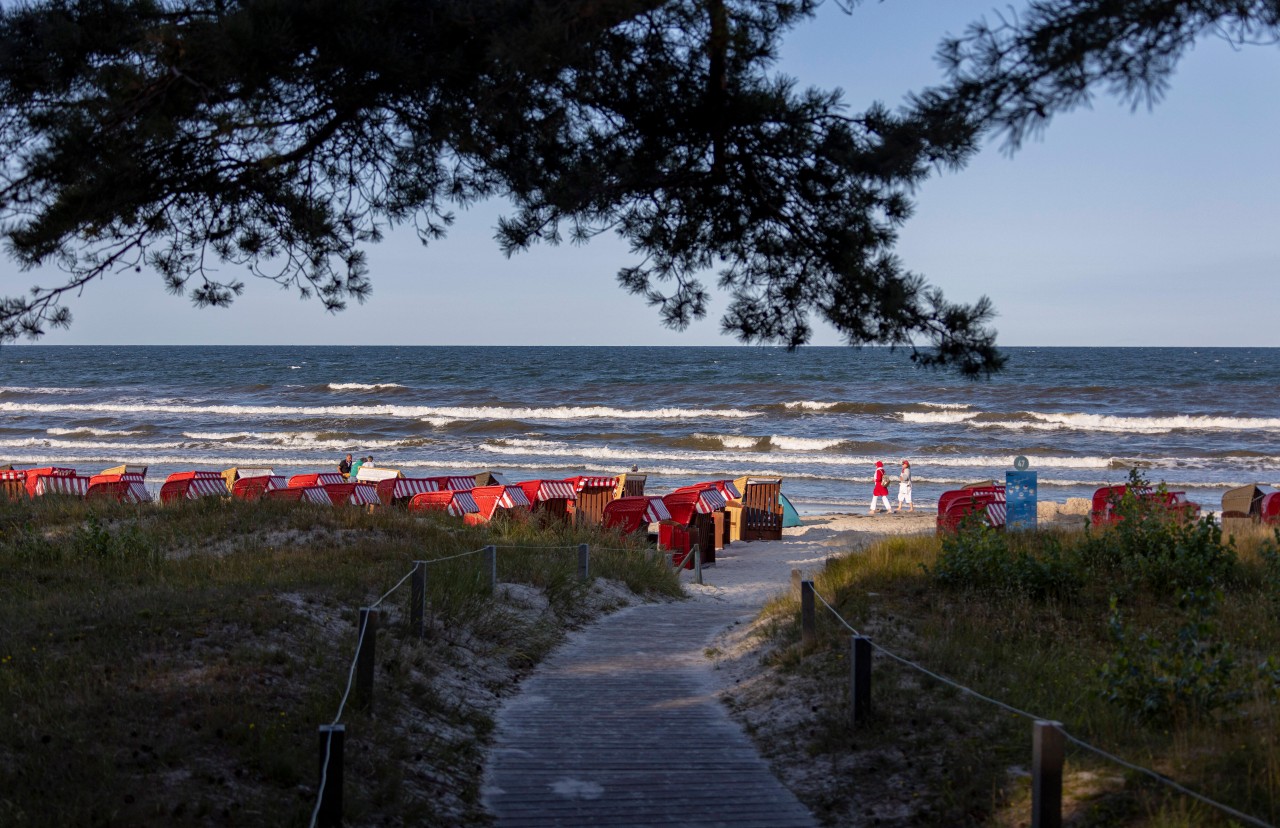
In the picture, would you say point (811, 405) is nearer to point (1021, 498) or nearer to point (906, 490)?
point (906, 490)

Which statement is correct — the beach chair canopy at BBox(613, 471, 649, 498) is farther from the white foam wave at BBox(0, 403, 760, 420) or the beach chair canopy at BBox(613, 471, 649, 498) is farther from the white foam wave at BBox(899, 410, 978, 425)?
the white foam wave at BBox(899, 410, 978, 425)

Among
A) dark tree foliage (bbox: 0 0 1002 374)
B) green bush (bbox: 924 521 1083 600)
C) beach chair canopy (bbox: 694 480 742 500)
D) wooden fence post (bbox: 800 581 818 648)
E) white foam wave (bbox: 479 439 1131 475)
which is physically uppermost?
dark tree foliage (bbox: 0 0 1002 374)

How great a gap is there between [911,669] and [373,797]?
13.4ft

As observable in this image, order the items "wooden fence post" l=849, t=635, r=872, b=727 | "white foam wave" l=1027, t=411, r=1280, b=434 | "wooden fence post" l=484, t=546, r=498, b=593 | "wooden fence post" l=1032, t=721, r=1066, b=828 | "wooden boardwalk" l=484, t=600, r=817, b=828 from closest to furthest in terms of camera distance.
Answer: "wooden fence post" l=1032, t=721, r=1066, b=828 → "wooden boardwalk" l=484, t=600, r=817, b=828 → "wooden fence post" l=849, t=635, r=872, b=727 → "wooden fence post" l=484, t=546, r=498, b=593 → "white foam wave" l=1027, t=411, r=1280, b=434

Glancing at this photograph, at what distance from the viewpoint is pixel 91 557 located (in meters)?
11.9

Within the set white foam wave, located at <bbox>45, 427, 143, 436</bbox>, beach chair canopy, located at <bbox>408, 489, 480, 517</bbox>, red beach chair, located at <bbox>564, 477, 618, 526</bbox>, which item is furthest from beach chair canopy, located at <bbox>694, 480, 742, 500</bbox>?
white foam wave, located at <bbox>45, 427, 143, 436</bbox>

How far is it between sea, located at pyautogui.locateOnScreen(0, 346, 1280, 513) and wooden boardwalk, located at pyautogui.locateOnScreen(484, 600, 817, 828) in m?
20.1

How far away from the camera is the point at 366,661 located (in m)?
7.20

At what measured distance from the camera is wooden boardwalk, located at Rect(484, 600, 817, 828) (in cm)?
634

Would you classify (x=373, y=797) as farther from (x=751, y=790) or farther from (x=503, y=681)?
(x=503, y=681)

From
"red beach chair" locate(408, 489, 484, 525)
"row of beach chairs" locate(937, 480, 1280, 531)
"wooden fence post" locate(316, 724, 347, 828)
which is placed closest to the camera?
"wooden fence post" locate(316, 724, 347, 828)

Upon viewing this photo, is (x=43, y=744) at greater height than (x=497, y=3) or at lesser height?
lesser

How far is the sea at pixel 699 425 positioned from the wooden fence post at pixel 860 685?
2206cm

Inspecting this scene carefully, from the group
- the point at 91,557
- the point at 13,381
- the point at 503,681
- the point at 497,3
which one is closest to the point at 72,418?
the point at 13,381
